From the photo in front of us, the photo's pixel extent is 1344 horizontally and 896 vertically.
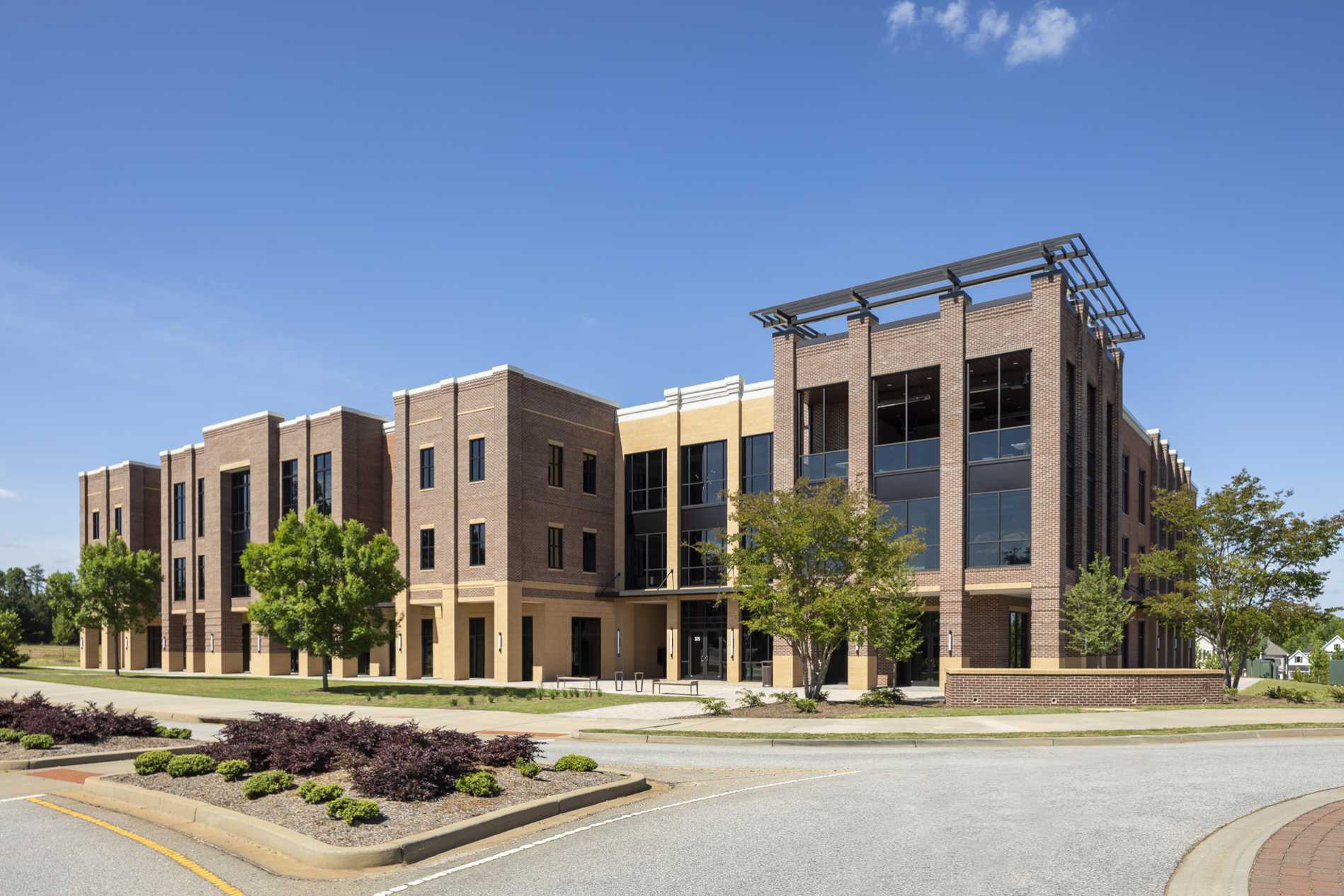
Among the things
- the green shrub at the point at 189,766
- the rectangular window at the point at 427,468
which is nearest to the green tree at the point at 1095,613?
the green shrub at the point at 189,766

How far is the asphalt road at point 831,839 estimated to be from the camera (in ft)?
28.3

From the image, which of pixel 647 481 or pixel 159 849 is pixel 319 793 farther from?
pixel 647 481

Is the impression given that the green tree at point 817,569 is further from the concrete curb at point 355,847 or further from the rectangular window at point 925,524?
the concrete curb at point 355,847

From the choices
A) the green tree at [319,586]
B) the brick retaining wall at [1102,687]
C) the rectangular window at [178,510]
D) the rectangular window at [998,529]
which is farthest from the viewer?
the rectangular window at [178,510]

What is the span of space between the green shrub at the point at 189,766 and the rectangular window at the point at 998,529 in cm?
2835

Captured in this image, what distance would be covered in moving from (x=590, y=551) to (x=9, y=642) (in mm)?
34356

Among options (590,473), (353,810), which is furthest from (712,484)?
(353,810)

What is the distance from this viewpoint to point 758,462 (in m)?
46.0

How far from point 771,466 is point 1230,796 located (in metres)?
33.7

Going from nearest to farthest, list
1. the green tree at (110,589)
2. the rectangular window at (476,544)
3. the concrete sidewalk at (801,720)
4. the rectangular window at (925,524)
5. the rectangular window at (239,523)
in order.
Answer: the concrete sidewalk at (801,720) → the rectangular window at (925,524) → the rectangular window at (476,544) → the green tree at (110,589) → the rectangular window at (239,523)

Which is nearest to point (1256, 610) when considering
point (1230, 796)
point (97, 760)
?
point (1230, 796)

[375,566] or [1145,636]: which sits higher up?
[375,566]

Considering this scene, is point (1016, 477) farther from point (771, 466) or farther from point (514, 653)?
point (514, 653)

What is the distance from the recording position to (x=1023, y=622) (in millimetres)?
43125
